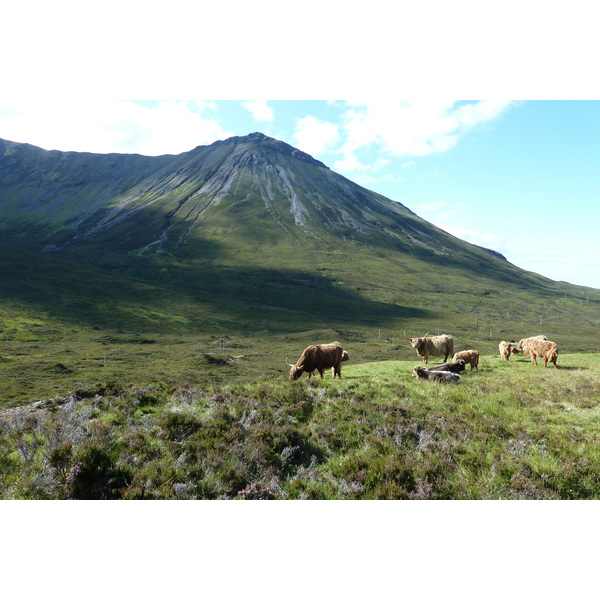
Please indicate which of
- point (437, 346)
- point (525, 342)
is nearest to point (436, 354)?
point (437, 346)

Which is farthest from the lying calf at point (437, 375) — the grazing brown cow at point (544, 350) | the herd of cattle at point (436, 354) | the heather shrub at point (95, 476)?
the heather shrub at point (95, 476)

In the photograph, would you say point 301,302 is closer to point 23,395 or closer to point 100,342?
point 100,342

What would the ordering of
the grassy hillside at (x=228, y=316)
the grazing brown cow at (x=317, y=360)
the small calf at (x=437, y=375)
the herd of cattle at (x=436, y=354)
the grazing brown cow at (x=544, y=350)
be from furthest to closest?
the grassy hillside at (x=228, y=316) < the grazing brown cow at (x=544, y=350) < the grazing brown cow at (x=317, y=360) < the herd of cattle at (x=436, y=354) < the small calf at (x=437, y=375)

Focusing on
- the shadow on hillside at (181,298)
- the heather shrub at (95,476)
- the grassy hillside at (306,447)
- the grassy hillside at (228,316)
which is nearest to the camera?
the heather shrub at (95,476)

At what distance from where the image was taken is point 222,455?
294 inches

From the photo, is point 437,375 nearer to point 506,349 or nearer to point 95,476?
point 95,476

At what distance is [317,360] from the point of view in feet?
62.5

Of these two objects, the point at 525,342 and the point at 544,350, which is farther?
the point at 525,342

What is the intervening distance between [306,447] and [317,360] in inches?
431

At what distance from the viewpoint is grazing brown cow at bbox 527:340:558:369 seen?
22156 mm

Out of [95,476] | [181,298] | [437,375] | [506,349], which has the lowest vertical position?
[181,298]

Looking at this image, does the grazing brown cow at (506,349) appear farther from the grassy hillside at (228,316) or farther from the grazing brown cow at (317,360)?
the grassy hillside at (228,316)

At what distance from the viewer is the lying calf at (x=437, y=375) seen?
50.7ft

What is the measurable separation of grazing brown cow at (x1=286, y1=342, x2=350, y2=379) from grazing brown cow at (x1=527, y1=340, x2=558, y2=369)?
528 inches
